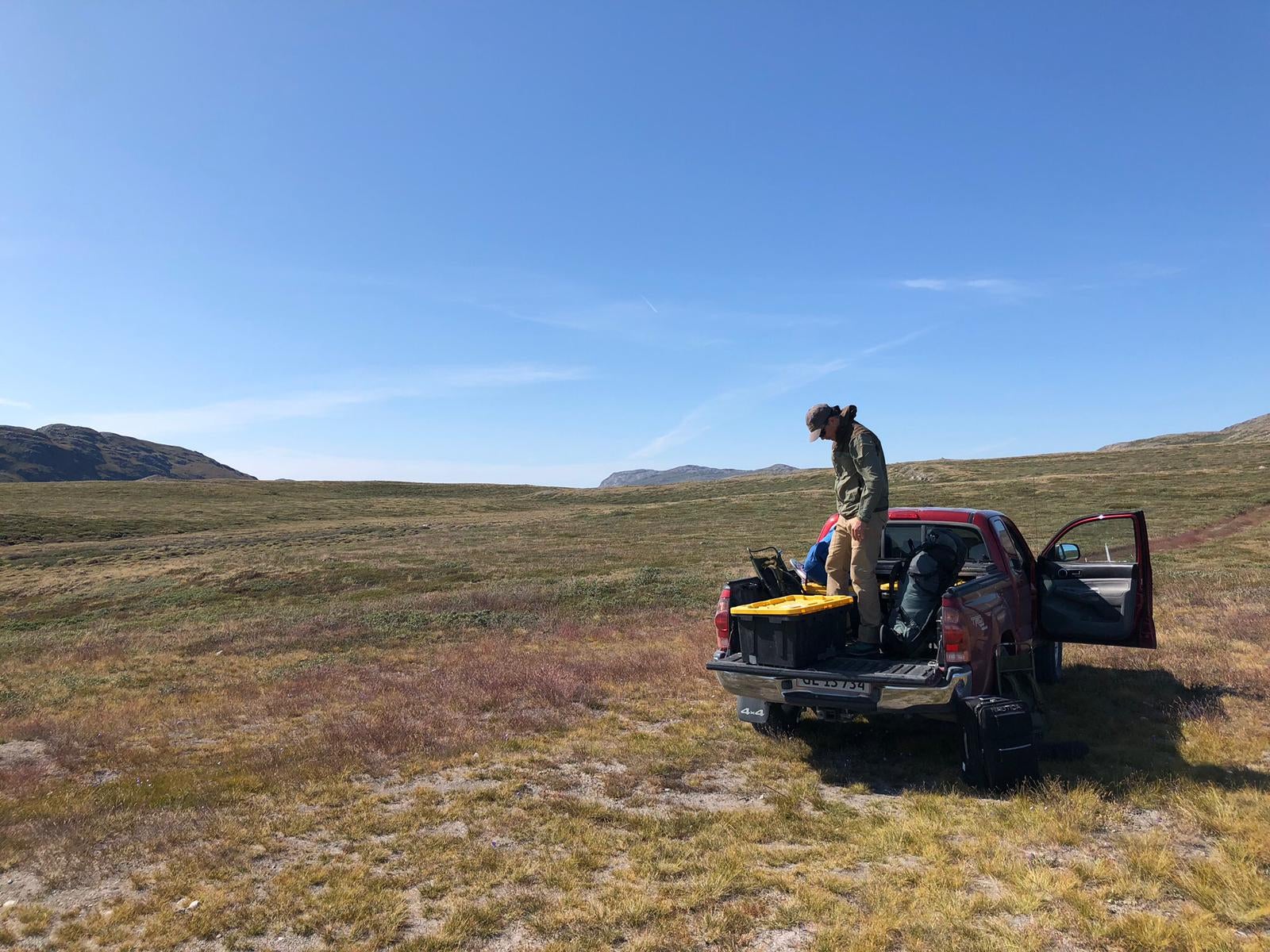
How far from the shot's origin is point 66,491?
89.9 m

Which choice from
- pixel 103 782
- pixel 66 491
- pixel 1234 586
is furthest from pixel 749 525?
pixel 66 491

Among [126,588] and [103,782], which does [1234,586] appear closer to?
[103,782]

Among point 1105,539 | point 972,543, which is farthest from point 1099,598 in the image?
point 1105,539

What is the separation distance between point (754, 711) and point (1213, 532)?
31803 millimetres

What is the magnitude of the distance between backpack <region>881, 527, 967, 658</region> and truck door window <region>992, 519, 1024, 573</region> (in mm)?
1076

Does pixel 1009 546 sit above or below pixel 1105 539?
above

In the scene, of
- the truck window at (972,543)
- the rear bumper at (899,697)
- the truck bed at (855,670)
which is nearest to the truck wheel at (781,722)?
the truck bed at (855,670)

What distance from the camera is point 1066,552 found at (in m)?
8.41

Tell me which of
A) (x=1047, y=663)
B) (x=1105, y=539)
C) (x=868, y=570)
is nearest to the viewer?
(x=868, y=570)

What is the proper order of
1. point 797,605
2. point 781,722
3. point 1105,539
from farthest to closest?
point 1105,539 < point 781,722 < point 797,605

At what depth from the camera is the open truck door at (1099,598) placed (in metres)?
7.81

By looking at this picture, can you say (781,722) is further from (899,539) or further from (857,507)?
(899,539)

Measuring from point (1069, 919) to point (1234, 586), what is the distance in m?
15.2

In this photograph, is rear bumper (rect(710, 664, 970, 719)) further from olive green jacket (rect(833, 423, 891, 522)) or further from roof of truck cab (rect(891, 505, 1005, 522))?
roof of truck cab (rect(891, 505, 1005, 522))
